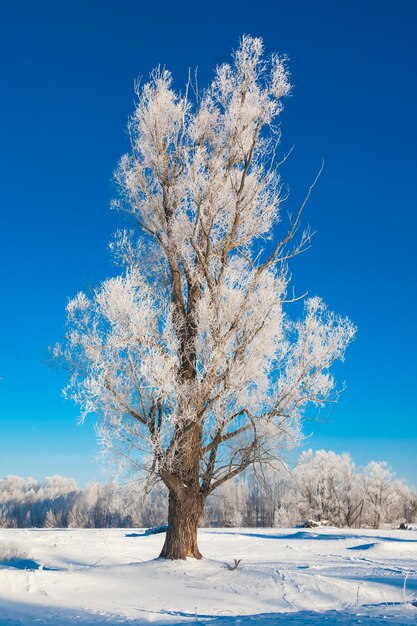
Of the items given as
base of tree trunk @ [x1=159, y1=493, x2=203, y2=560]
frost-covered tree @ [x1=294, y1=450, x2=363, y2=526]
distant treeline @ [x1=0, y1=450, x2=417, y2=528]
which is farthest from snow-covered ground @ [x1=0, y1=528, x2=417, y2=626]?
frost-covered tree @ [x1=294, y1=450, x2=363, y2=526]

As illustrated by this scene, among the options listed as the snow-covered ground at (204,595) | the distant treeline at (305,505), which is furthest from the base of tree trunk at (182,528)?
the distant treeline at (305,505)

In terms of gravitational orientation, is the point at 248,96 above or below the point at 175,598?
above

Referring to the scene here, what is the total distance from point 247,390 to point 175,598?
4126 mm

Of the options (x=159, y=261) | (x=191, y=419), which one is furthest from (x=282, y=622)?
(x=159, y=261)

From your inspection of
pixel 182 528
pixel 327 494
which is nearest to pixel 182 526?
pixel 182 528

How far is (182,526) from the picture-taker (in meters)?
11.0

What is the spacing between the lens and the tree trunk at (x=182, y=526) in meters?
10.9

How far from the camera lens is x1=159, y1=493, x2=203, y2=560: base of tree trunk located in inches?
428

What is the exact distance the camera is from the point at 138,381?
10781mm

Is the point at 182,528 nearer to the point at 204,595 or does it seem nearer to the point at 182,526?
the point at 182,526

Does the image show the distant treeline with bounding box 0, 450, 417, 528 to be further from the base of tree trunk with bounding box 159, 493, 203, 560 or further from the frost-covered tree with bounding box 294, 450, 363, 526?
the base of tree trunk with bounding box 159, 493, 203, 560

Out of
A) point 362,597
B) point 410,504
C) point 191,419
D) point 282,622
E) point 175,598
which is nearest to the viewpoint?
point 282,622

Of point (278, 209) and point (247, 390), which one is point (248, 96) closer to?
point (278, 209)

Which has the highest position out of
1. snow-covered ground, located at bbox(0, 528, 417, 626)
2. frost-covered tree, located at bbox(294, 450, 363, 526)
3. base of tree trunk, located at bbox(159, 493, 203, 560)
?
frost-covered tree, located at bbox(294, 450, 363, 526)
